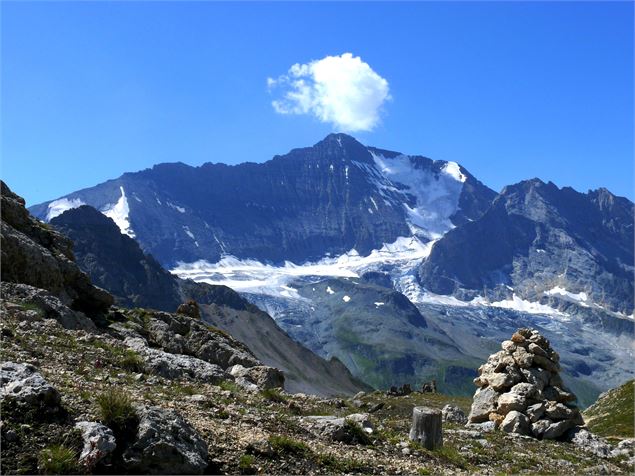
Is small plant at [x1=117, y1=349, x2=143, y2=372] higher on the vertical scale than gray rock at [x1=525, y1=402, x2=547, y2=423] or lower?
higher

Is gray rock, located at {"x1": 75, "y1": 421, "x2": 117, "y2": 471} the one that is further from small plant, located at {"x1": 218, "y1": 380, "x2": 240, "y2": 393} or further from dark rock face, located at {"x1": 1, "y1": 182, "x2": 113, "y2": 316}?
dark rock face, located at {"x1": 1, "y1": 182, "x2": 113, "y2": 316}

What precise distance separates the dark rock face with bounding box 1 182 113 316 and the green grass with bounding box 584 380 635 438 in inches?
2039

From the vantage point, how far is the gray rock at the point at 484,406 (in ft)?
140

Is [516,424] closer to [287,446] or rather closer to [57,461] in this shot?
[287,446]

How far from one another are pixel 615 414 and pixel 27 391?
265 ft

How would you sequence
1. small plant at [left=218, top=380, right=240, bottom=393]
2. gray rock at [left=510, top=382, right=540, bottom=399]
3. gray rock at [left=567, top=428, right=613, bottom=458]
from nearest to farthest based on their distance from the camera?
1. small plant at [left=218, top=380, right=240, bottom=393]
2. gray rock at [left=567, top=428, right=613, bottom=458]
3. gray rock at [left=510, top=382, right=540, bottom=399]

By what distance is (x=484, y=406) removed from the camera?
141 feet

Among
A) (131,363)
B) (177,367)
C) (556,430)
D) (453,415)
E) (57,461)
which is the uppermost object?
(131,363)

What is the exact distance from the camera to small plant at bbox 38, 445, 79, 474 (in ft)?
40.5

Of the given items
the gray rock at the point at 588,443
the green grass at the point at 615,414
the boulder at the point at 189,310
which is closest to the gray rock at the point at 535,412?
the gray rock at the point at 588,443

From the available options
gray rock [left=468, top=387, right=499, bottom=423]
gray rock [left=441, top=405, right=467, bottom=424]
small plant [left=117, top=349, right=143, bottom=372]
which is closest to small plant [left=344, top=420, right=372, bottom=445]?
small plant [left=117, top=349, right=143, bottom=372]

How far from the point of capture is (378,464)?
1755 centimetres

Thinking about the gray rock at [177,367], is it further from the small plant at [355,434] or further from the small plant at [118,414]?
the small plant at [118,414]

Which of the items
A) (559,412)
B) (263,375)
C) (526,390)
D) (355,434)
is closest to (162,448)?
(355,434)
